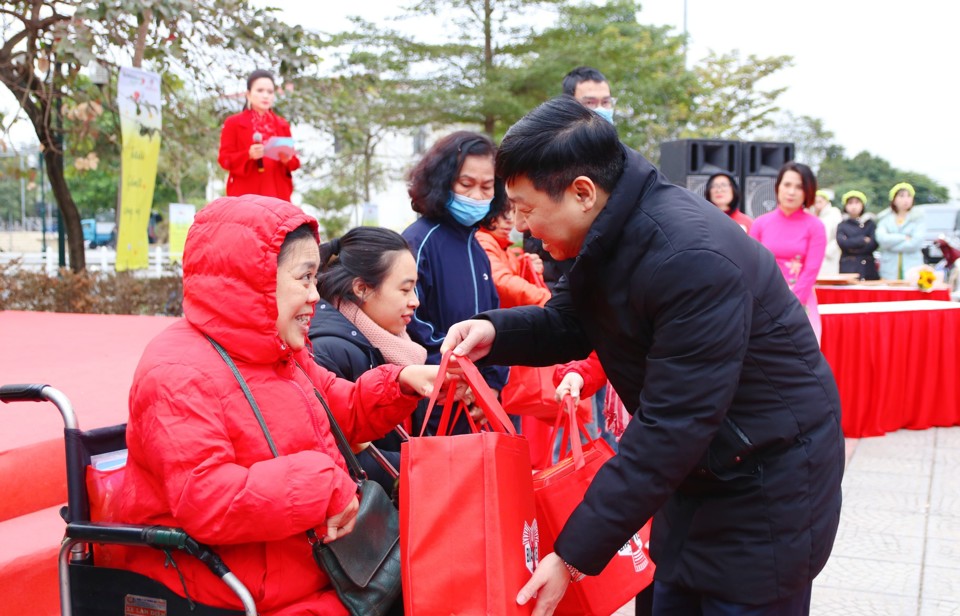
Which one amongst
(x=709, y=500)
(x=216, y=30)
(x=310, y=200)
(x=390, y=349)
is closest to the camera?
(x=709, y=500)

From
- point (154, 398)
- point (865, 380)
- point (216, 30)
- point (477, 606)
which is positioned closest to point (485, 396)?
point (477, 606)

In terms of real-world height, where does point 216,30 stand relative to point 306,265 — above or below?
above

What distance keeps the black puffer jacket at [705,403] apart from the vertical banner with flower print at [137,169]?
575 centimetres

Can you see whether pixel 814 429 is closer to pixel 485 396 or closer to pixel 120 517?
pixel 485 396

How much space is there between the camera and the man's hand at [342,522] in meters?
1.92

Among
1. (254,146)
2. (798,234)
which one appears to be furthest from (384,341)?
(798,234)

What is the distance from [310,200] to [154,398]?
23.4 meters

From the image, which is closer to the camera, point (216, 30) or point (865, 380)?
point (865, 380)

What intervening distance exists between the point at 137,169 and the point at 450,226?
4398 mm

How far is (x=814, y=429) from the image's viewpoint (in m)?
1.81

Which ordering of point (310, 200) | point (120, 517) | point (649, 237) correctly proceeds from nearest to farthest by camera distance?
point (649, 237), point (120, 517), point (310, 200)

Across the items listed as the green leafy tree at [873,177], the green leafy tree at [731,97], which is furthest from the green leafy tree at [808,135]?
the green leafy tree at [731,97]

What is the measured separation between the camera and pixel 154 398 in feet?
6.04

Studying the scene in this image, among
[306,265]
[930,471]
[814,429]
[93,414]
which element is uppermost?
[306,265]
